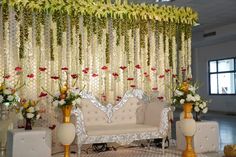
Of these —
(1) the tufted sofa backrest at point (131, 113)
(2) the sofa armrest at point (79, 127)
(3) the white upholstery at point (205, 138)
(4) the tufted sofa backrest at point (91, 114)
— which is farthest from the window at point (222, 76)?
(2) the sofa armrest at point (79, 127)

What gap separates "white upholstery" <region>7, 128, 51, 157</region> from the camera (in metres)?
4.91

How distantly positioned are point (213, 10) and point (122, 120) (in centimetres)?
536

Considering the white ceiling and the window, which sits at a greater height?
the white ceiling

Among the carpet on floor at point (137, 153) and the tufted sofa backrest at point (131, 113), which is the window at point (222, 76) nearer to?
the tufted sofa backrest at point (131, 113)

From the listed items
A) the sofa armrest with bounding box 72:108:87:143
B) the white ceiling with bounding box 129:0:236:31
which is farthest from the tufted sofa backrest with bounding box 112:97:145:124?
the white ceiling with bounding box 129:0:236:31

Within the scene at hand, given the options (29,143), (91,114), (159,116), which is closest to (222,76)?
(159,116)

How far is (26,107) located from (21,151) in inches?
28.8

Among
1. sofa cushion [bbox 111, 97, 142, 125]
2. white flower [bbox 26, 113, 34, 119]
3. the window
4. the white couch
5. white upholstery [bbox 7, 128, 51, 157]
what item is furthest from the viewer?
the window

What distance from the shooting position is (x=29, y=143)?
16.4ft

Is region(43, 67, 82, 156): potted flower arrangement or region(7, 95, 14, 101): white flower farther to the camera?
region(7, 95, 14, 101): white flower

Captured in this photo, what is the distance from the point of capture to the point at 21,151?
4.94 m

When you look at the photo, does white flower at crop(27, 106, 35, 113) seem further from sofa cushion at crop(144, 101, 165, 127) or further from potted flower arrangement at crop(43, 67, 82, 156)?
sofa cushion at crop(144, 101, 165, 127)

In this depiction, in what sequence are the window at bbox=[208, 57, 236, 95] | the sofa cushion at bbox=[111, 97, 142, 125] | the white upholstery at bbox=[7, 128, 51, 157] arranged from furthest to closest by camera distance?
1. the window at bbox=[208, 57, 236, 95]
2. the sofa cushion at bbox=[111, 97, 142, 125]
3. the white upholstery at bbox=[7, 128, 51, 157]

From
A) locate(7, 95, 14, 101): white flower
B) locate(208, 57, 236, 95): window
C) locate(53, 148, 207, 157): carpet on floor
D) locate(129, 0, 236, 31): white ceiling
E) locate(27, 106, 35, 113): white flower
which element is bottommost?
locate(53, 148, 207, 157): carpet on floor
